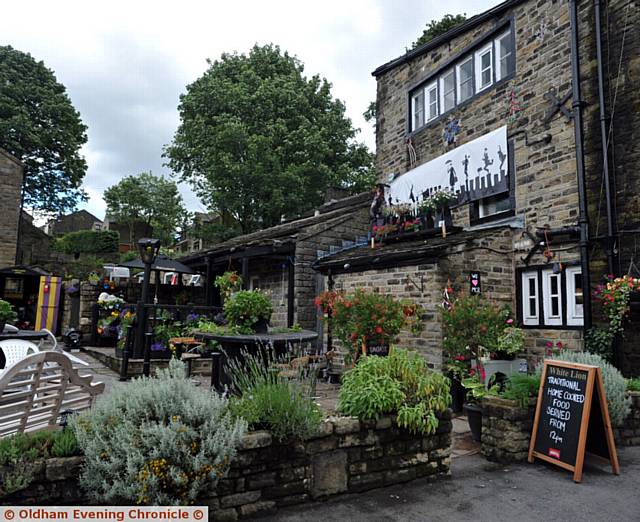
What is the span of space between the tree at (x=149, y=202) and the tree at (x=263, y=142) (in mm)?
9813

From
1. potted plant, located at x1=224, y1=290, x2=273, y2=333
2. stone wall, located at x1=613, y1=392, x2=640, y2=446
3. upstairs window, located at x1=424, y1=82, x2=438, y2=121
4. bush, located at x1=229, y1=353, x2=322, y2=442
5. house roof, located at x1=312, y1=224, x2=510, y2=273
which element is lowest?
stone wall, located at x1=613, y1=392, x2=640, y2=446

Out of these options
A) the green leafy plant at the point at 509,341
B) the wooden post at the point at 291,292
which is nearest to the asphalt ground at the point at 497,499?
the green leafy plant at the point at 509,341

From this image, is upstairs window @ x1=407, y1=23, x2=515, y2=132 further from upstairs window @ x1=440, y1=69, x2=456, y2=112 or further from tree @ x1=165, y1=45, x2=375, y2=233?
tree @ x1=165, y1=45, x2=375, y2=233

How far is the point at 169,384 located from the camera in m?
3.24

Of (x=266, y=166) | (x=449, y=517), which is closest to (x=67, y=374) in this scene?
(x=449, y=517)

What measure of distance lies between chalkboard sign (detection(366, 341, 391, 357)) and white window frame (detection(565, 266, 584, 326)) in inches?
129

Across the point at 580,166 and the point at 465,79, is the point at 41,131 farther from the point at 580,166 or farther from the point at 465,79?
the point at 580,166

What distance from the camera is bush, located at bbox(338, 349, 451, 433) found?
3973mm

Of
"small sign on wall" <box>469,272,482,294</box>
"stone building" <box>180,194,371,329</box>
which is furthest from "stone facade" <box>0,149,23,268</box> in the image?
"small sign on wall" <box>469,272,482,294</box>

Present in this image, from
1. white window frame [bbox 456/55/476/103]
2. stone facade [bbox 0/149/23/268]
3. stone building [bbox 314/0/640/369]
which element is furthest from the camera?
stone facade [bbox 0/149/23/268]

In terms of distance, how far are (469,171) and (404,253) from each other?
9.83 feet

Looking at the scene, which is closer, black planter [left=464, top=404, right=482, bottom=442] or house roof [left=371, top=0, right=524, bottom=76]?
black planter [left=464, top=404, right=482, bottom=442]

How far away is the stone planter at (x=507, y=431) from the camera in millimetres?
4730

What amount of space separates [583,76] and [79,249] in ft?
87.8
